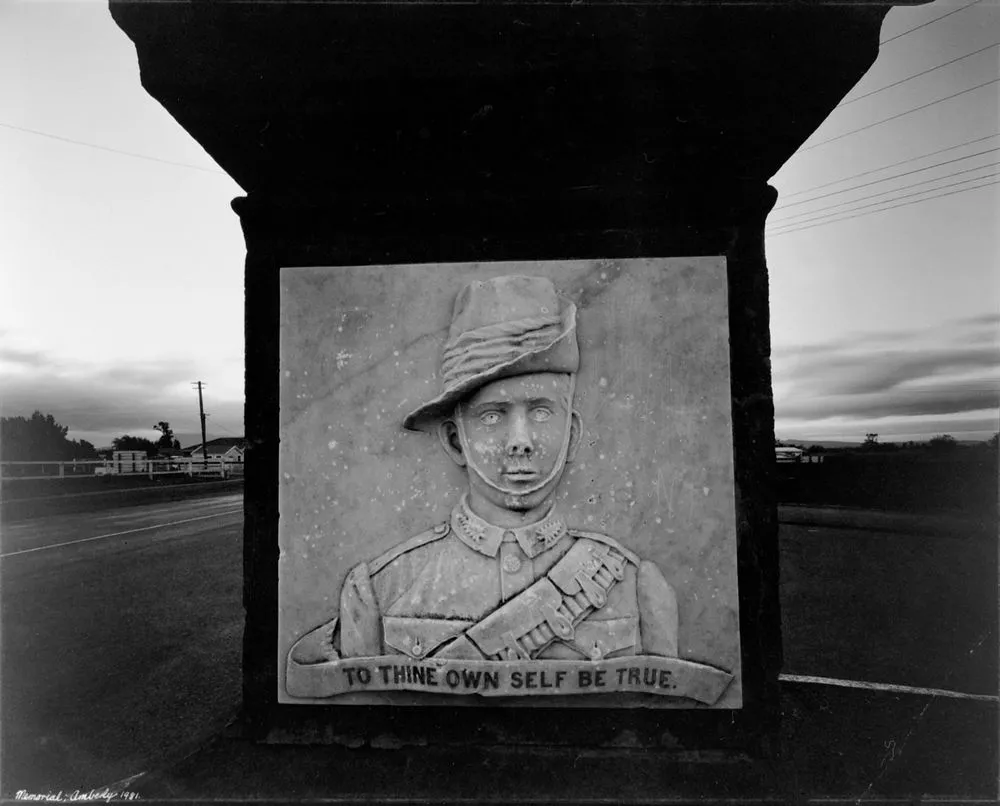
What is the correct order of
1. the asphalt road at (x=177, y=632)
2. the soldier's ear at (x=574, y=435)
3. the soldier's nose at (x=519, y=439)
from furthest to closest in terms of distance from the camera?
1. the asphalt road at (x=177, y=632)
2. the soldier's ear at (x=574, y=435)
3. the soldier's nose at (x=519, y=439)

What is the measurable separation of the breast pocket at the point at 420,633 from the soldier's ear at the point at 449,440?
0.58 meters

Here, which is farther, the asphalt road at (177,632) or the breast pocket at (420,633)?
the asphalt road at (177,632)

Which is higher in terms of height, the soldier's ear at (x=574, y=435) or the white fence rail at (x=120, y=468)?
the soldier's ear at (x=574, y=435)

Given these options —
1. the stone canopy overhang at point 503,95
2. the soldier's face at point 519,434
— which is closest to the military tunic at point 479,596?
the soldier's face at point 519,434

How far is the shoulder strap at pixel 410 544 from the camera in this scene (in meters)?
1.96

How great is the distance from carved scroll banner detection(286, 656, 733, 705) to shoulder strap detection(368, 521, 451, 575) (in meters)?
0.32

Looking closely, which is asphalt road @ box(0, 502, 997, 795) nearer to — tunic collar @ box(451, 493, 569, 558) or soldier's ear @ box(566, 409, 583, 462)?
tunic collar @ box(451, 493, 569, 558)

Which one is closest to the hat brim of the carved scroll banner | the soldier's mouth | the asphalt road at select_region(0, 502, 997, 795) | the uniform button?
the soldier's mouth

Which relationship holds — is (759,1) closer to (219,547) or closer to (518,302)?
(518,302)

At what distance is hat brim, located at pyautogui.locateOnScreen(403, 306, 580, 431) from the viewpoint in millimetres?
1844

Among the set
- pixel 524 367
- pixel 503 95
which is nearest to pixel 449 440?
pixel 524 367

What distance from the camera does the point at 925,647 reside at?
11.0 ft
